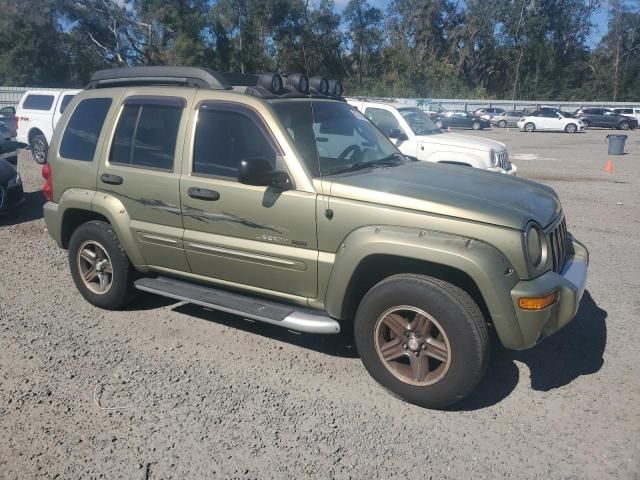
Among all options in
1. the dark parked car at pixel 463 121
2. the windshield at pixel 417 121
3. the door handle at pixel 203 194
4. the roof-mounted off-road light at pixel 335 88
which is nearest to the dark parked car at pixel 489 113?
the dark parked car at pixel 463 121

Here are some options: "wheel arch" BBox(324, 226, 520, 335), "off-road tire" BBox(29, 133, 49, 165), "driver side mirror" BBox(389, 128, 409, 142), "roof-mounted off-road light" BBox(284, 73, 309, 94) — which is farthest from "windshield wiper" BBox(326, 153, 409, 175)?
"off-road tire" BBox(29, 133, 49, 165)

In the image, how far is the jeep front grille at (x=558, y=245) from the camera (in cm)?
394

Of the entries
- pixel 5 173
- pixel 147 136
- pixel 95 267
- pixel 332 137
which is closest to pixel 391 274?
pixel 332 137

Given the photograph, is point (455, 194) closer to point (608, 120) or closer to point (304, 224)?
point (304, 224)

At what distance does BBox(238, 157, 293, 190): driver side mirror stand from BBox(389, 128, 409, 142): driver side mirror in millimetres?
6355

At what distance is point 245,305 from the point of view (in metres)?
4.42

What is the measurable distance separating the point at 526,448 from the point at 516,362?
114 centimetres

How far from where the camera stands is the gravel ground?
3.29 meters

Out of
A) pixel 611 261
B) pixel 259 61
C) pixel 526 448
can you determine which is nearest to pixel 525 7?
pixel 259 61

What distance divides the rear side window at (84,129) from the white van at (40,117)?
→ 12.2 meters

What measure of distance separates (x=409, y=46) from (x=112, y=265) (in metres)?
58.0

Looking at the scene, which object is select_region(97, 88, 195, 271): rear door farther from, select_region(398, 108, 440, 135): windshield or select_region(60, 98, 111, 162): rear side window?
select_region(398, 108, 440, 135): windshield

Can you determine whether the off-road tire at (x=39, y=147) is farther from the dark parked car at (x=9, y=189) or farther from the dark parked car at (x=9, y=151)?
the dark parked car at (x=9, y=189)

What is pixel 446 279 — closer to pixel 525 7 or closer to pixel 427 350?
pixel 427 350
